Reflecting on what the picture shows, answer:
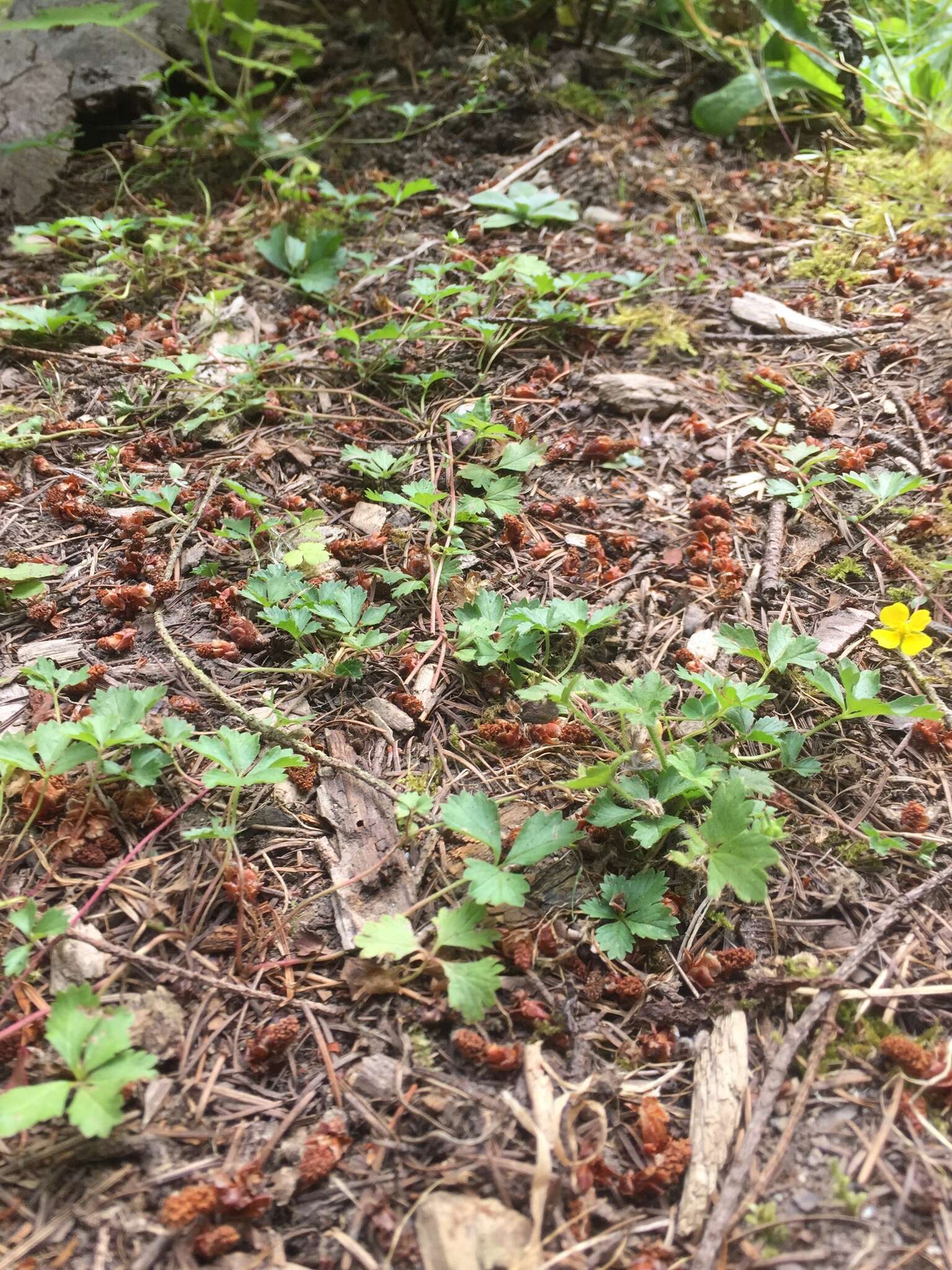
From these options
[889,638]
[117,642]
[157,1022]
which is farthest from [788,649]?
[117,642]

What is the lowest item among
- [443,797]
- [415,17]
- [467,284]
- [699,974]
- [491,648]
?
[699,974]

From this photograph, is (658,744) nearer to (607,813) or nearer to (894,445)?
(607,813)

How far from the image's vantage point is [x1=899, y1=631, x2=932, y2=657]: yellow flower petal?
1857mm

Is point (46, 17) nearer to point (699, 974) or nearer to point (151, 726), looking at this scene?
point (151, 726)

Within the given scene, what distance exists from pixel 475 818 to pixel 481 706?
0.42 m

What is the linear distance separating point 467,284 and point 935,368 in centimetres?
166

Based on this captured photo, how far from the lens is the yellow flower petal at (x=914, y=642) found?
1.86m

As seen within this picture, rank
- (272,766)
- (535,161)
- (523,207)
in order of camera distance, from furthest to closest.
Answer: (535,161) → (523,207) → (272,766)

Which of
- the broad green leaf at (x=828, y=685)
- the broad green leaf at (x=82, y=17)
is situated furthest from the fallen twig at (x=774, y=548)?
the broad green leaf at (x=82, y=17)

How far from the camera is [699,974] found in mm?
1523

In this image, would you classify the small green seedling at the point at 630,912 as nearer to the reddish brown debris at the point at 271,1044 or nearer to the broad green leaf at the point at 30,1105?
the reddish brown debris at the point at 271,1044

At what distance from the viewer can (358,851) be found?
1.70 meters

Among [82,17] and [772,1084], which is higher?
[82,17]

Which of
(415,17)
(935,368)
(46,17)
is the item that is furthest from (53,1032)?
(415,17)
